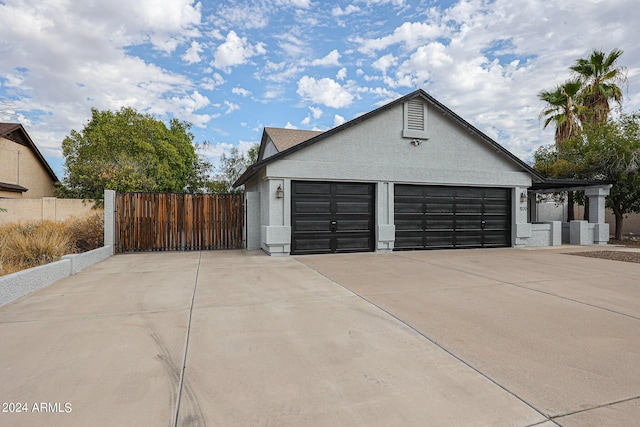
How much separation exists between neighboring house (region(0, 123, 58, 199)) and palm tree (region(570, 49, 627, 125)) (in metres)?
33.8

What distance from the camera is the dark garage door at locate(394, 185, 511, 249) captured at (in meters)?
12.2

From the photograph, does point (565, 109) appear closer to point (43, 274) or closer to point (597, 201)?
point (597, 201)

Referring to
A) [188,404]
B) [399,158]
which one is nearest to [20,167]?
[399,158]

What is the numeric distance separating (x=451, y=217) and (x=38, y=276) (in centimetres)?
1215

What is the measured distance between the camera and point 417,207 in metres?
12.3

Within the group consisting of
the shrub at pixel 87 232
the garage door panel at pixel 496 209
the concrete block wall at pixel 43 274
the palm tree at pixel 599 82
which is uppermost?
the palm tree at pixel 599 82

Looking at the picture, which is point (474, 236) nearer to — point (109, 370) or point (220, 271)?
point (220, 271)

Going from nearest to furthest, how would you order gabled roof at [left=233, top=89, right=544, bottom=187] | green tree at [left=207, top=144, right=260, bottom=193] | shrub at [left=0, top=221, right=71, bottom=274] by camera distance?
shrub at [left=0, top=221, right=71, bottom=274], gabled roof at [left=233, top=89, right=544, bottom=187], green tree at [left=207, top=144, right=260, bottom=193]

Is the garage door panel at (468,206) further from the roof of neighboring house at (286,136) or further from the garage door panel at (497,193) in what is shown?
the roof of neighboring house at (286,136)

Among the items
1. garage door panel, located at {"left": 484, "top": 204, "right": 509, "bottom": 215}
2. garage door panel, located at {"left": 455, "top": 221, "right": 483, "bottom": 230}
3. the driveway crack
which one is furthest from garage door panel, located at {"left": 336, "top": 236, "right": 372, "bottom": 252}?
the driveway crack

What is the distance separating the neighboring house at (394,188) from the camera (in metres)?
11.0

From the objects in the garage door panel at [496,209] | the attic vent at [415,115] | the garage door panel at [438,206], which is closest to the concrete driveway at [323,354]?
the garage door panel at [438,206]

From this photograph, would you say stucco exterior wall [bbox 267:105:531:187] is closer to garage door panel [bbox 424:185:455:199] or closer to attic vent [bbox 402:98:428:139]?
attic vent [bbox 402:98:428:139]

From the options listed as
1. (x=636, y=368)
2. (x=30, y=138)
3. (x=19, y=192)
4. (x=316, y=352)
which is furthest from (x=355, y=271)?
(x=30, y=138)
